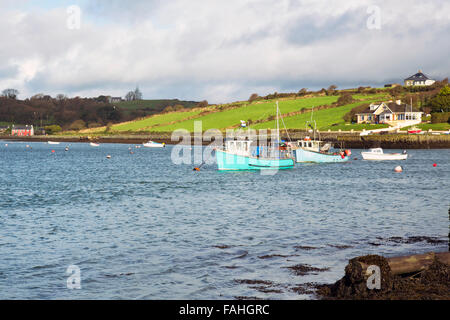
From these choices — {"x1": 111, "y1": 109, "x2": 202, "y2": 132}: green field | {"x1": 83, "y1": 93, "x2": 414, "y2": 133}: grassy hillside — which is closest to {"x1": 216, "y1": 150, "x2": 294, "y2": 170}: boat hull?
{"x1": 83, "y1": 93, "x2": 414, "y2": 133}: grassy hillside

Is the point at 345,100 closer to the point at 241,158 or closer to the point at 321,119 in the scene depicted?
the point at 321,119

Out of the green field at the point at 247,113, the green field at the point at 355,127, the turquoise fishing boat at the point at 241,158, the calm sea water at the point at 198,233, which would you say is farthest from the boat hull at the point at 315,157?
the green field at the point at 247,113

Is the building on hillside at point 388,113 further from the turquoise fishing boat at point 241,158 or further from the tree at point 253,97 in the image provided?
the turquoise fishing boat at point 241,158

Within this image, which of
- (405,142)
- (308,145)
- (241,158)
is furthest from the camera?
(405,142)

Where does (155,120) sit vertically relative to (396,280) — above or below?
above

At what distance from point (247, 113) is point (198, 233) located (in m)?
145

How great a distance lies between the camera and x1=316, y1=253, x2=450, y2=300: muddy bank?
12.4 metres

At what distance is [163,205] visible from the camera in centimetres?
3275

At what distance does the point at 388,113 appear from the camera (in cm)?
13338

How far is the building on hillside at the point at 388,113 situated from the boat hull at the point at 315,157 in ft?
195

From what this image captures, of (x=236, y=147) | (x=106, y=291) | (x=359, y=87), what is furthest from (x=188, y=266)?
(x=359, y=87)

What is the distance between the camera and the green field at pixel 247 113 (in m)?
159

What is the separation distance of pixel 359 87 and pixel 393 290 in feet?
565

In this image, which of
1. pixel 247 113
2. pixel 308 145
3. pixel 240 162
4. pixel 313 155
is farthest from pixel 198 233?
pixel 247 113
